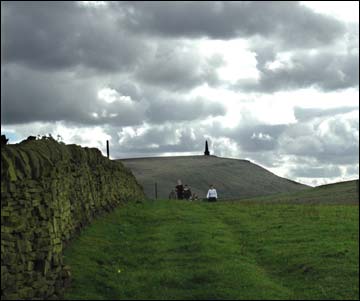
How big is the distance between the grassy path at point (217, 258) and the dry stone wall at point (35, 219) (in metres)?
0.68

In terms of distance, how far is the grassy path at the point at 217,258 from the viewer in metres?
15.4

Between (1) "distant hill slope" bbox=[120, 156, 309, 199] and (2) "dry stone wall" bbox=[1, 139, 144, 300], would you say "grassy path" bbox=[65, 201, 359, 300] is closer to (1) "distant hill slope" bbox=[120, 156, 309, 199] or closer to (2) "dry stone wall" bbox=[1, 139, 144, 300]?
(2) "dry stone wall" bbox=[1, 139, 144, 300]

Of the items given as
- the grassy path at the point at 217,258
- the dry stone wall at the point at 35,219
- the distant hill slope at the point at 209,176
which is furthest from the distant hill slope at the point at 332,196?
the dry stone wall at the point at 35,219

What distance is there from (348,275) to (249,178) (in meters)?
69.0

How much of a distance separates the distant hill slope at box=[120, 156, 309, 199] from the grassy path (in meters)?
41.1

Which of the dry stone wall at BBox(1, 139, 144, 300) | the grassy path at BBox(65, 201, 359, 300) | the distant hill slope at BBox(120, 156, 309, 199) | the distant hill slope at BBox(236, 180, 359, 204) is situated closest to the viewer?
the dry stone wall at BBox(1, 139, 144, 300)

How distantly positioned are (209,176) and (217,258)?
2440 inches

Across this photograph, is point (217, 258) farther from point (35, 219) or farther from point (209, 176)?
point (209, 176)

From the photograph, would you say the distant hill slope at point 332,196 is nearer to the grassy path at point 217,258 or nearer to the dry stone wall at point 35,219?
the grassy path at point 217,258

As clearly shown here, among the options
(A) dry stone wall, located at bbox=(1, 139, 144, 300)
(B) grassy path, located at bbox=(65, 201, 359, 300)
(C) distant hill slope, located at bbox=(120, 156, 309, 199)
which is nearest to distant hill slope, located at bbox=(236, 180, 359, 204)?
(B) grassy path, located at bbox=(65, 201, 359, 300)

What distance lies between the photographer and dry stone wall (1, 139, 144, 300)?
13.4m

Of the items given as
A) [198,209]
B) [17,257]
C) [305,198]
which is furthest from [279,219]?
[305,198]

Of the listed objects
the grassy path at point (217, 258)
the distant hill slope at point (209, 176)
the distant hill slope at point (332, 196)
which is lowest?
the grassy path at point (217, 258)

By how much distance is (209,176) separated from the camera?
80.4m
